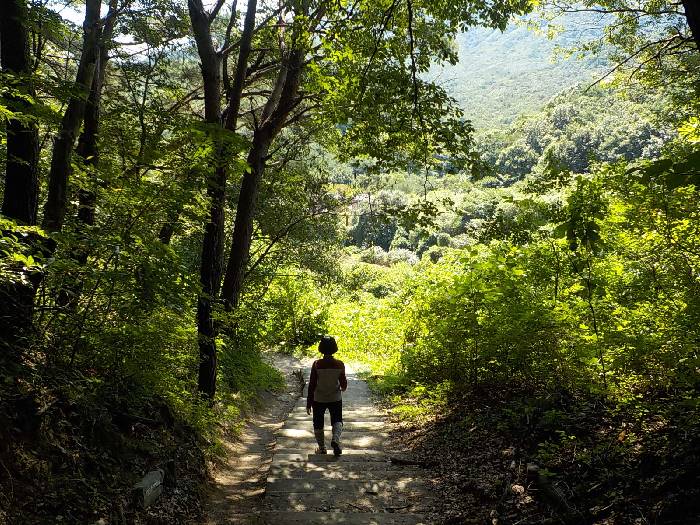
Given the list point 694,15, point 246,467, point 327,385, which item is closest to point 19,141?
point 327,385

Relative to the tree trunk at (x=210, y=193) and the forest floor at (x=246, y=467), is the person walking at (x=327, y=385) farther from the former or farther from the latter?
the tree trunk at (x=210, y=193)

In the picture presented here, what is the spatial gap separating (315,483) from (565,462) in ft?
8.61

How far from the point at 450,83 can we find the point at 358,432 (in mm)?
6423

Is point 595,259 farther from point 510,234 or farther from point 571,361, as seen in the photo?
point 571,361

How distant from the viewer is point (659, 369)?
498 cm

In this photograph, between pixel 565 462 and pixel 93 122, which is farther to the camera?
pixel 93 122

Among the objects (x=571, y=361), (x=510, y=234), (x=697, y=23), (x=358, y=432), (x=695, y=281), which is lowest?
(x=358, y=432)

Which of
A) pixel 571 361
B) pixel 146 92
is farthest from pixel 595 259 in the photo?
pixel 146 92

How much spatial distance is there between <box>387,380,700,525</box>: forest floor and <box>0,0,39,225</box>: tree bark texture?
4988mm

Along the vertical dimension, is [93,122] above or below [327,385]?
above

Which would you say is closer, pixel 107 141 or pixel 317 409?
pixel 317 409

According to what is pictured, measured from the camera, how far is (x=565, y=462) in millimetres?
4414

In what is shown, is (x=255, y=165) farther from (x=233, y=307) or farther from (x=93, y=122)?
(x=93, y=122)

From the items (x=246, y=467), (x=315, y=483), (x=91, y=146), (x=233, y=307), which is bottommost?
(x=246, y=467)
